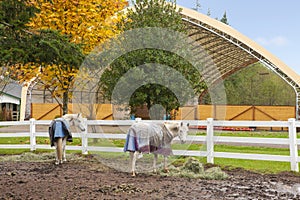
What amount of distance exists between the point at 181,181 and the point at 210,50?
90.5 feet

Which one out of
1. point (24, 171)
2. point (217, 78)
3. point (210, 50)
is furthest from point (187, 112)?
point (24, 171)

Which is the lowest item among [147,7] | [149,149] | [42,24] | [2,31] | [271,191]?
[271,191]

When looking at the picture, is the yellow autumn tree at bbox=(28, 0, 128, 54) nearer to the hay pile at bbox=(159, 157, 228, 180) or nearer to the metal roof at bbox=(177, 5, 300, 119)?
the hay pile at bbox=(159, 157, 228, 180)

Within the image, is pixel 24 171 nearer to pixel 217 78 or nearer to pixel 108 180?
pixel 108 180

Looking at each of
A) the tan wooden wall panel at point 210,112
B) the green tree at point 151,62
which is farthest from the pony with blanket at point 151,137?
the tan wooden wall panel at point 210,112

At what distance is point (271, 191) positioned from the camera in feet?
24.0

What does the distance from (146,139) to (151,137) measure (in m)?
0.14

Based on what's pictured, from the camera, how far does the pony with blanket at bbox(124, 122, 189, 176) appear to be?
8836 mm

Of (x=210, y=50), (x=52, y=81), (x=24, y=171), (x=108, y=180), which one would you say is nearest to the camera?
(x=108, y=180)

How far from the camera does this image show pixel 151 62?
45.1 feet

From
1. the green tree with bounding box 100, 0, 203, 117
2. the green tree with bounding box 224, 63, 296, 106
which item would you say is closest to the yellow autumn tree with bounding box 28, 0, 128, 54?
the green tree with bounding box 100, 0, 203, 117

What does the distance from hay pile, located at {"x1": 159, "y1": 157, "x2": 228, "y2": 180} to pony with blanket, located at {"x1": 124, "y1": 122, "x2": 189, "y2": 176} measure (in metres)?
0.33

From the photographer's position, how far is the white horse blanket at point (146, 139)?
8820 mm

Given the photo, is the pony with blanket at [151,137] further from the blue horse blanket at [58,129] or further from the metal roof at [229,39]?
the metal roof at [229,39]
